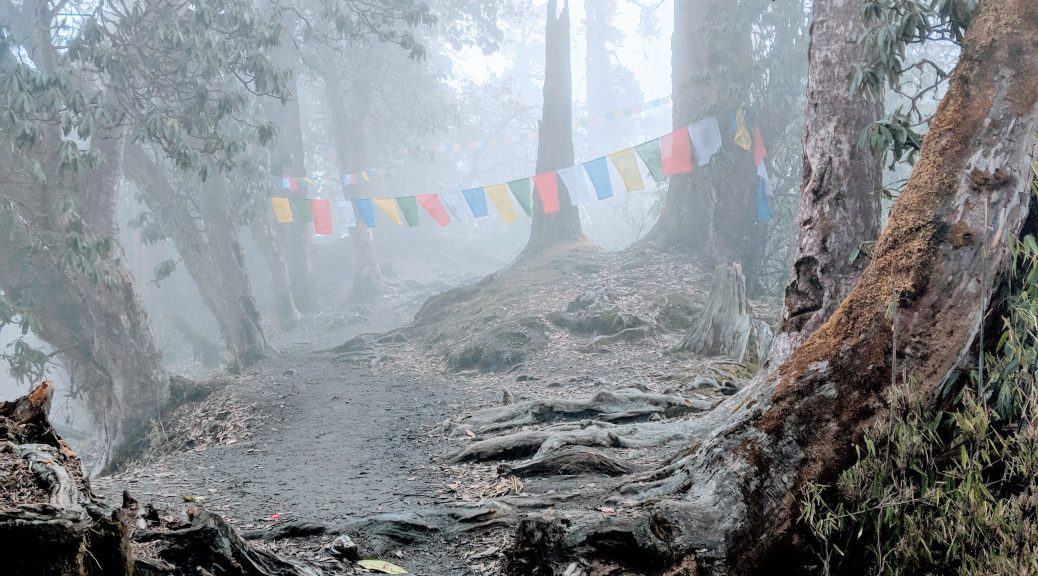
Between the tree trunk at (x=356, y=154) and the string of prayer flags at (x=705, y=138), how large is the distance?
1202 centimetres

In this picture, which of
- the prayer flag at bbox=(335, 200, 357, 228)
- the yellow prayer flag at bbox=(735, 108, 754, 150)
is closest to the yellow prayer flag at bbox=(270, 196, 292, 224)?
the prayer flag at bbox=(335, 200, 357, 228)

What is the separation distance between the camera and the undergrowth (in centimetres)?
268

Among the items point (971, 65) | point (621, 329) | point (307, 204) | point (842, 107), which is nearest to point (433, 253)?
point (307, 204)

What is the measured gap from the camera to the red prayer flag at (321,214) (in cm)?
1858

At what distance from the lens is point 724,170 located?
13.8 meters

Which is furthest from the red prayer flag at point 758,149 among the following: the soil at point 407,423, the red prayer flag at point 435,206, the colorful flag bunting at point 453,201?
the red prayer flag at point 435,206

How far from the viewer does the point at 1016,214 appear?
3078 millimetres

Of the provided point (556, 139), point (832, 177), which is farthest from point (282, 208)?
point (832, 177)

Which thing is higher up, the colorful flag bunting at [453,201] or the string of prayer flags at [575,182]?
the string of prayer flags at [575,182]

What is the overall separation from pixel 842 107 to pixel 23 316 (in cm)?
943

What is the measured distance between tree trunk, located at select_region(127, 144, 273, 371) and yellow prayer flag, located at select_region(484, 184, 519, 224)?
18.0 ft

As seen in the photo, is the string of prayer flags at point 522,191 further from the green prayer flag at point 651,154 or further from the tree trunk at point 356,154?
the tree trunk at point 356,154

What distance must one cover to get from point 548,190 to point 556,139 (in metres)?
2.26

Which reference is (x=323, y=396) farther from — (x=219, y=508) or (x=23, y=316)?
(x=219, y=508)
